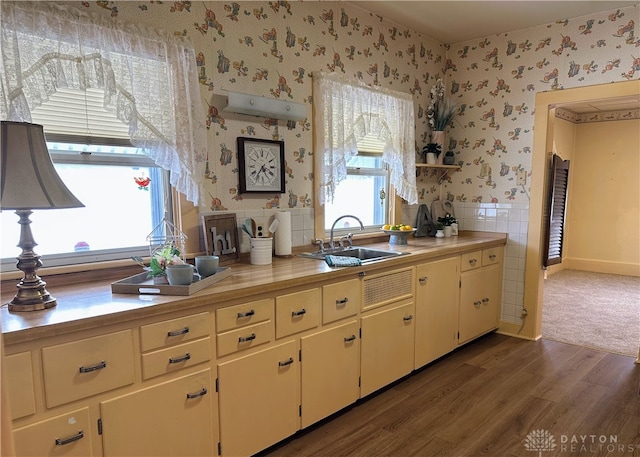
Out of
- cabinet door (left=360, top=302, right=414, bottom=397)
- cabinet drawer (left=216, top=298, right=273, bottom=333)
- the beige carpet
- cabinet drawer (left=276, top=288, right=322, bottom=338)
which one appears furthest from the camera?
the beige carpet

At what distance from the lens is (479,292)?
3.65 meters

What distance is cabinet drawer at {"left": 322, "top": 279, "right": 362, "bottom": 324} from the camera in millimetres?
2363

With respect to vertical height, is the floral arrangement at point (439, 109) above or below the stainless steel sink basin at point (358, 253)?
above

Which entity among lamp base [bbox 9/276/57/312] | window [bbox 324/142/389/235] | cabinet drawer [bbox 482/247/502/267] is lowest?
cabinet drawer [bbox 482/247/502/267]

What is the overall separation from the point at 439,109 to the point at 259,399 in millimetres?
3069

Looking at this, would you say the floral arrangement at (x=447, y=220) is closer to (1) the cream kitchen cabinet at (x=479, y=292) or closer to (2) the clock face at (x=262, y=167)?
(1) the cream kitchen cabinet at (x=479, y=292)

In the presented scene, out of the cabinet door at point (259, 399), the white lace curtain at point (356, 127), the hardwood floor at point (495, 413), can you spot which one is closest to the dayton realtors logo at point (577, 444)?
the hardwood floor at point (495, 413)

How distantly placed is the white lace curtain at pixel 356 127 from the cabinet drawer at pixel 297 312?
0.99m

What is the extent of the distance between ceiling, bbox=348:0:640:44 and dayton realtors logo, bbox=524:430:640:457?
2.91 m

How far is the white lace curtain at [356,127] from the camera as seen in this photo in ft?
10.0

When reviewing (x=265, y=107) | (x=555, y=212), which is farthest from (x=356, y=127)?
(x=555, y=212)

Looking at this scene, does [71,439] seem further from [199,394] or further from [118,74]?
[118,74]

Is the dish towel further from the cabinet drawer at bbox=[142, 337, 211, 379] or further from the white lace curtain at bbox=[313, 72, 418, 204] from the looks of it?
the cabinet drawer at bbox=[142, 337, 211, 379]

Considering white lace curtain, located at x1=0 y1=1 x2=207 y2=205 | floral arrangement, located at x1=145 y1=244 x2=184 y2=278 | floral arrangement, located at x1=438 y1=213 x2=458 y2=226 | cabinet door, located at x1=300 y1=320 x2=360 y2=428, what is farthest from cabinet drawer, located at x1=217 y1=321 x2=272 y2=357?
floral arrangement, located at x1=438 y1=213 x2=458 y2=226
